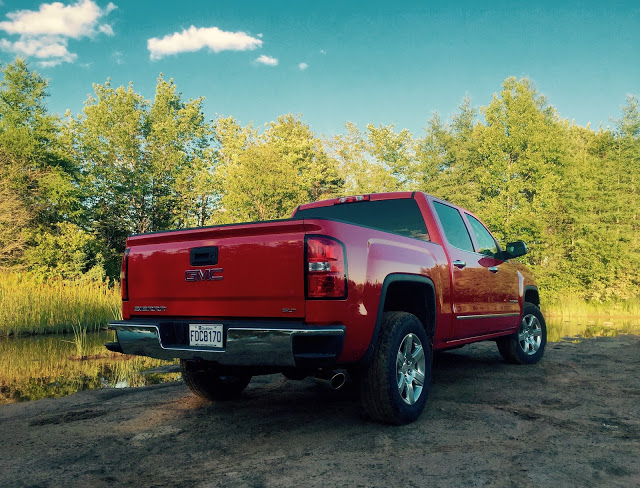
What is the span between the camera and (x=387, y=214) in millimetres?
5391

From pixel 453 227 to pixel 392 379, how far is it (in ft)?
7.71

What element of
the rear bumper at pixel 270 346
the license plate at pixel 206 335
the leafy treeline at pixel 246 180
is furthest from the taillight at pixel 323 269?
the leafy treeline at pixel 246 180

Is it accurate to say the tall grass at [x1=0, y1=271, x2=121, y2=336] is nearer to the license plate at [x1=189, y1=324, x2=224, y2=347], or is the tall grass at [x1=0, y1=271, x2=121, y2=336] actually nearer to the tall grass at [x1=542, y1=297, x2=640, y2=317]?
the license plate at [x1=189, y1=324, x2=224, y2=347]

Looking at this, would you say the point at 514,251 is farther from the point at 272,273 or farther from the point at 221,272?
the point at 221,272

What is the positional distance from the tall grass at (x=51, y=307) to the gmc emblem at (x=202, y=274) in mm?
9329

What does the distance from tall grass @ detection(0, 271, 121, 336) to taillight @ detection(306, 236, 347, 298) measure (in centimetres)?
1023

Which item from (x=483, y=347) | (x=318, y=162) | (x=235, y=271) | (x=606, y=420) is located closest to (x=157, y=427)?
(x=235, y=271)

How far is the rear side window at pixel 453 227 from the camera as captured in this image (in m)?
5.43

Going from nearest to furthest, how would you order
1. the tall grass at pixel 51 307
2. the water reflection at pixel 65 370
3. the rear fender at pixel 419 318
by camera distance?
the rear fender at pixel 419 318 → the water reflection at pixel 65 370 → the tall grass at pixel 51 307

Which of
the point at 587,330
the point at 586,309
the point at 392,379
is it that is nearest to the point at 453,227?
the point at 392,379

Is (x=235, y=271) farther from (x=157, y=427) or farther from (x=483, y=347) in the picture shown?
(x=483, y=347)

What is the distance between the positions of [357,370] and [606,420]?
2.00 m

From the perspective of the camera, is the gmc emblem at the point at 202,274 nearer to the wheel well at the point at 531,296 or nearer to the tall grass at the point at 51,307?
the wheel well at the point at 531,296

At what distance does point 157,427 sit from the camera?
13.4 ft
